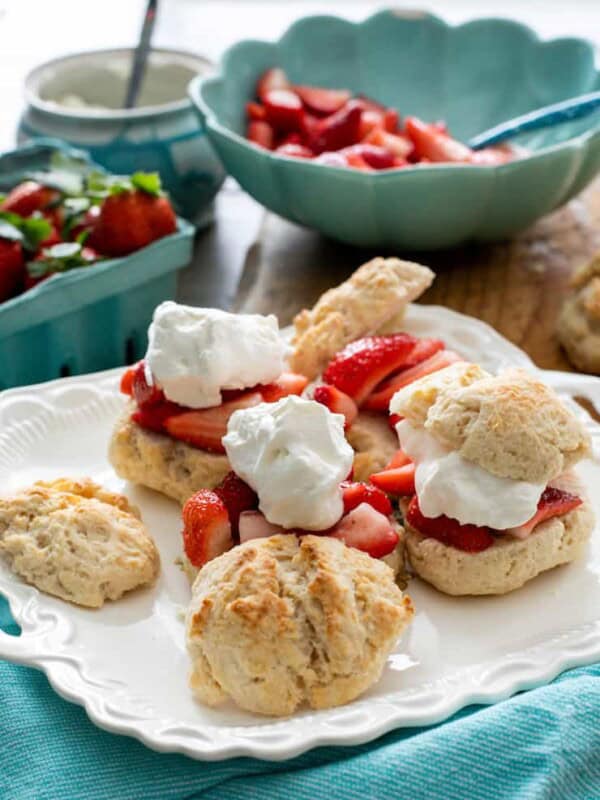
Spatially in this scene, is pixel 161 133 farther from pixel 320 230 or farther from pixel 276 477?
pixel 276 477

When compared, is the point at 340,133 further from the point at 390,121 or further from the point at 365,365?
the point at 365,365

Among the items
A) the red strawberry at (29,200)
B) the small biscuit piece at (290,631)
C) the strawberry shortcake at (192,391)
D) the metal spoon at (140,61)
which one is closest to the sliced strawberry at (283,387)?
the strawberry shortcake at (192,391)

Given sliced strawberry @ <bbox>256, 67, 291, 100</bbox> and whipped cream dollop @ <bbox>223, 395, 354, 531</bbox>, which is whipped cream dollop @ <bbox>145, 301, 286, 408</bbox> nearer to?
whipped cream dollop @ <bbox>223, 395, 354, 531</bbox>

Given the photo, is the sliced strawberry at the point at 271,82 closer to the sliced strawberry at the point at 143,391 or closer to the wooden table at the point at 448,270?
the wooden table at the point at 448,270

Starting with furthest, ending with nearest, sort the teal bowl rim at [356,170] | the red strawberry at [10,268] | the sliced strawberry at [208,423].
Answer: the teal bowl rim at [356,170] < the red strawberry at [10,268] < the sliced strawberry at [208,423]

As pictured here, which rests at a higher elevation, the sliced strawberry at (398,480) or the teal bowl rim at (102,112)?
the teal bowl rim at (102,112)

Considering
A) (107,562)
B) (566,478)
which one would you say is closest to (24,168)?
(107,562)
